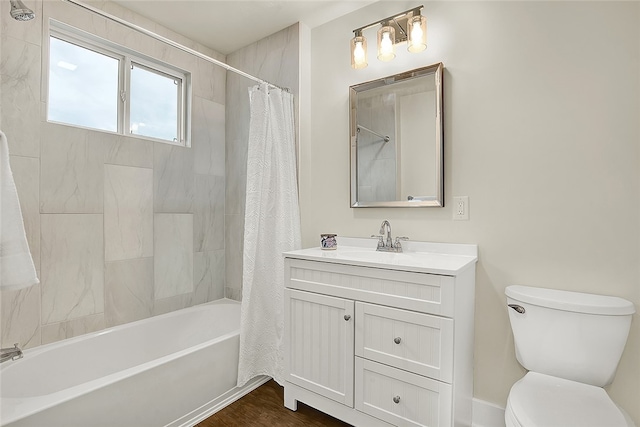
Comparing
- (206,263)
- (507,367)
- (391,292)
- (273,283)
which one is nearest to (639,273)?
(507,367)

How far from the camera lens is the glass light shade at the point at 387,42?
185cm

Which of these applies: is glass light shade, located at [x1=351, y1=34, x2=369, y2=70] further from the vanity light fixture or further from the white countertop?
the white countertop

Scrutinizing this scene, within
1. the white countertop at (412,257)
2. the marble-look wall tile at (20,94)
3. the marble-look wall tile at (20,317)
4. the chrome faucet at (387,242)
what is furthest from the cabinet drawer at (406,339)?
the marble-look wall tile at (20,94)

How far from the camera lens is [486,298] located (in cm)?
169

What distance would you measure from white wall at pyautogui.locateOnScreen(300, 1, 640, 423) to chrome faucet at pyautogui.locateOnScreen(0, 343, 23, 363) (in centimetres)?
208

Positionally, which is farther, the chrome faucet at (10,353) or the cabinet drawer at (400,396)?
the chrome faucet at (10,353)

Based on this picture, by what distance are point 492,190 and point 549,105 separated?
460 millimetres

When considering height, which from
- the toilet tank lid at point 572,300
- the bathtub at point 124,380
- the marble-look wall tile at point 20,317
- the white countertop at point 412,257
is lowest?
the bathtub at point 124,380

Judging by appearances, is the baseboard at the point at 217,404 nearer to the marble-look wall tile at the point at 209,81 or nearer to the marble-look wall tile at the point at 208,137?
the marble-look wall tile at the point at 208,137

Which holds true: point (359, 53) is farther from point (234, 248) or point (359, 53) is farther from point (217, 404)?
point (217, 404)

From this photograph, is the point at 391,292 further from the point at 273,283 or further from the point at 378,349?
the point at 273,283

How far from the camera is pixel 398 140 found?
1.97m

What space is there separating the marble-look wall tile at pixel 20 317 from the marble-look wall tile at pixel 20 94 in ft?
2.48

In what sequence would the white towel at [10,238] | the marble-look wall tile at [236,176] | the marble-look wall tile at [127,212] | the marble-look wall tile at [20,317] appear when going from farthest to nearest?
the marble-look wall tile at [236,176]
the marble-look wall tile at [127,212]
the marble-look wall tile at [20,317]
the white towel at [10,238]
